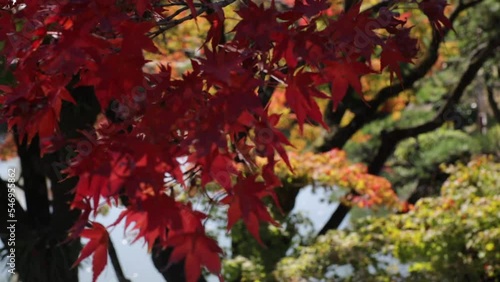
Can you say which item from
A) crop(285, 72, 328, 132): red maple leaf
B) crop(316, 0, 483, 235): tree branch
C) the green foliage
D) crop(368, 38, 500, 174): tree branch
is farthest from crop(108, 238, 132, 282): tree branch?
crop(368, 38, 500, 174): tree branch

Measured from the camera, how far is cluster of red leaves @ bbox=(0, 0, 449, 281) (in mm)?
1536

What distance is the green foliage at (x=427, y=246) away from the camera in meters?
4.96

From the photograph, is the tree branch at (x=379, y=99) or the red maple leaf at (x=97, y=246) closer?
the red maple leaf at (x=97, y=246)

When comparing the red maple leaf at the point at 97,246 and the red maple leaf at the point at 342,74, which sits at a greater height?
the red maple leaf at the point at 342,74

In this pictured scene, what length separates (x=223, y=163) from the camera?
1.61 m

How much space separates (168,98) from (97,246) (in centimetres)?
37

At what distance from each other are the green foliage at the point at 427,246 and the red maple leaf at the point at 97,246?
3499 mm

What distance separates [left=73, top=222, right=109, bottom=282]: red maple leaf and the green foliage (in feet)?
11.5

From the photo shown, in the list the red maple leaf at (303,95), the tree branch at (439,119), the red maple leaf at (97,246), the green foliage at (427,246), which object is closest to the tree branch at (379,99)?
the tree branch at (439,119)

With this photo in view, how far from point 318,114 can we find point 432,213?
3.59m

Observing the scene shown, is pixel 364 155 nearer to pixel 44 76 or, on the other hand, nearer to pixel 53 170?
pixel 53 170

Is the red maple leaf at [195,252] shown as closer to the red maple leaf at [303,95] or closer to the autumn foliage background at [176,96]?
the autumn foliage background at [176,96]

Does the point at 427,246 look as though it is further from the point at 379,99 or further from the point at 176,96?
the point at 176,96

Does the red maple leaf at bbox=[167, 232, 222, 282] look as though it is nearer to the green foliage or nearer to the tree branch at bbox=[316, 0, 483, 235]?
the green foliage
